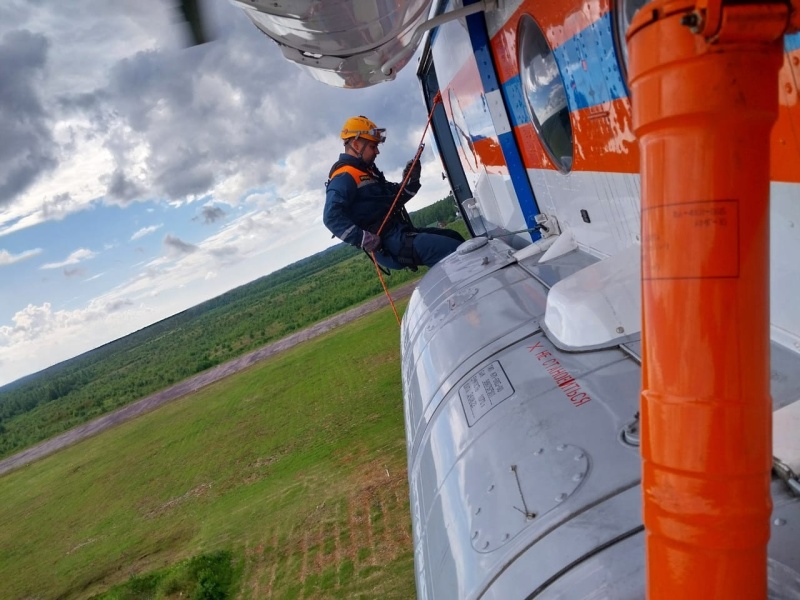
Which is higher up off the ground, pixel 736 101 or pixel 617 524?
pixel 736 101

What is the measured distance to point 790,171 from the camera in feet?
4.53

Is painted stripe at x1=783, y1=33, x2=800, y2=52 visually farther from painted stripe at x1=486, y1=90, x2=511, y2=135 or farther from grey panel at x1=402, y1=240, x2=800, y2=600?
painted stripe at x1=486, y1=90, x2=511, y2=135

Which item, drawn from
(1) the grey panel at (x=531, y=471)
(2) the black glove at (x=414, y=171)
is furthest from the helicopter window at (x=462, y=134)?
(1) the grey panel at (x=531, y=471)

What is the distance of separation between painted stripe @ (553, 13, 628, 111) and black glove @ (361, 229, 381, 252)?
2625 mm

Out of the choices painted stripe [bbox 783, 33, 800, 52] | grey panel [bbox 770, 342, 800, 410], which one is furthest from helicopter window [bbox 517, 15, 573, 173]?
grey panel [bbox 770, 342, 800, 410]

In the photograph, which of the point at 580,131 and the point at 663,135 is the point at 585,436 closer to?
the point at 663,135

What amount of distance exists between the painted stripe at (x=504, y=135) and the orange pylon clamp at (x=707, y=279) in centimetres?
322

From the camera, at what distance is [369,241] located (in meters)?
5.11

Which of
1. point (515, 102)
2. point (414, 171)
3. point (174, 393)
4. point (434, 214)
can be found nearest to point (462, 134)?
point (414, 171)

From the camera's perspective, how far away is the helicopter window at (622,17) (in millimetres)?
1935

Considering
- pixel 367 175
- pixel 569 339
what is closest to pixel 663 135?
pixel 569 339

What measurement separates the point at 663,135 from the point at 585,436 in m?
1.04

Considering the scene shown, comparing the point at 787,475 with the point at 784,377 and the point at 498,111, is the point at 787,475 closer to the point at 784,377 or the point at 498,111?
the point at 784,377

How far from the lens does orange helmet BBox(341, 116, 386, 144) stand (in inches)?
206
